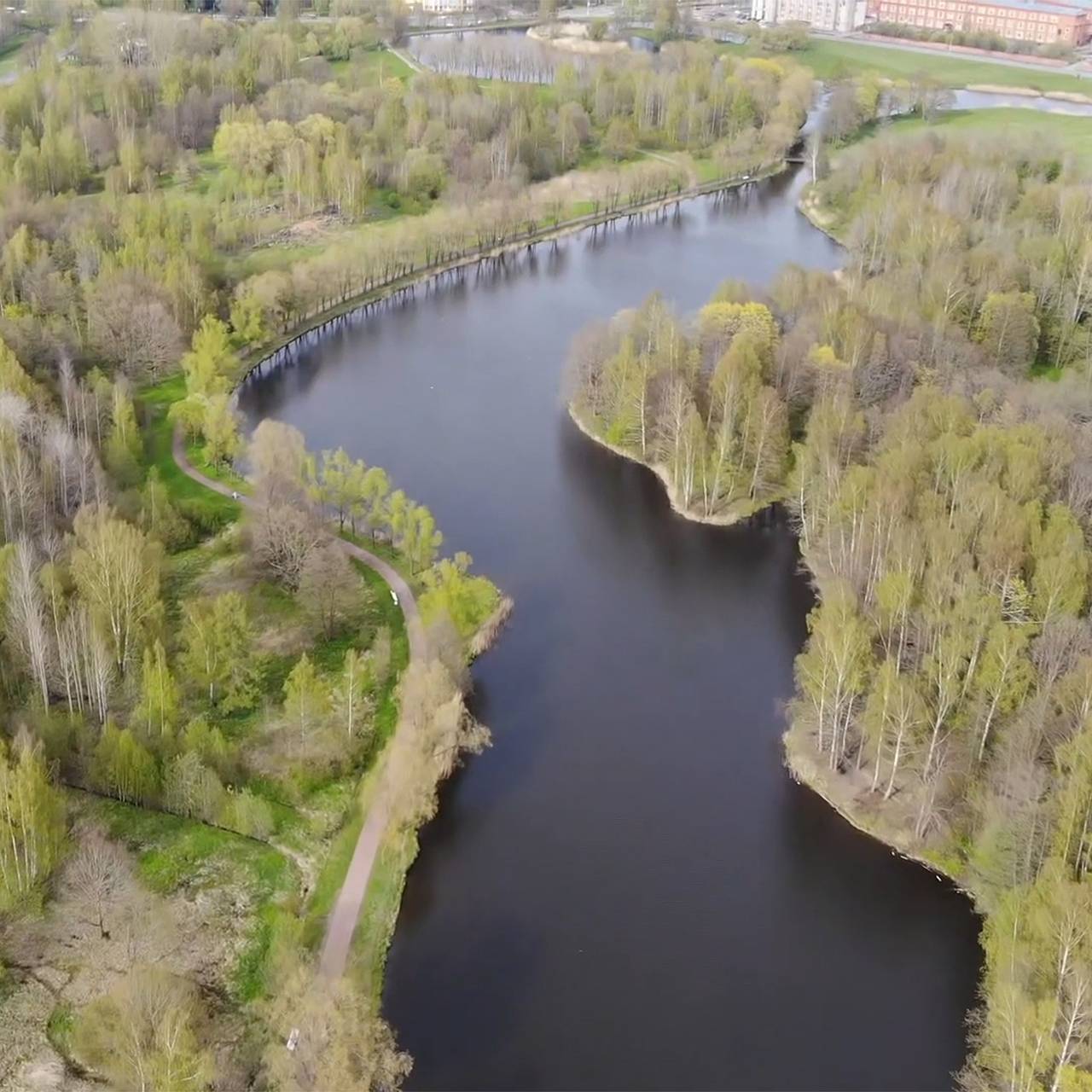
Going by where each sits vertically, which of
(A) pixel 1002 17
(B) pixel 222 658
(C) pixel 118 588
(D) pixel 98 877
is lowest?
(D) pixel 98 877

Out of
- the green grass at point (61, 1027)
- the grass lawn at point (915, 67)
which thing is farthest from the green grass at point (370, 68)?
the green grass at point (61, 1027)

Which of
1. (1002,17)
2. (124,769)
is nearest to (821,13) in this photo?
(1002,17)

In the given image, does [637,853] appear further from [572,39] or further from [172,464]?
[572,39]

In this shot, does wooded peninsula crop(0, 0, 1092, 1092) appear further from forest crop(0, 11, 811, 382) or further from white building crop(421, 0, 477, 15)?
white building crop(421, 0, 477, 15)

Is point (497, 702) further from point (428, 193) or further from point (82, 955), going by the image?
point (428, 193)

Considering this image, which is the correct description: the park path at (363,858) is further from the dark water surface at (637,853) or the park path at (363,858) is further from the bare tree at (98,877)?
the bare tree at (98,877)

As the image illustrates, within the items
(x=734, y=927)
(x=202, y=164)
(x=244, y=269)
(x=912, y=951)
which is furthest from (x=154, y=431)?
(x=202, y=164)

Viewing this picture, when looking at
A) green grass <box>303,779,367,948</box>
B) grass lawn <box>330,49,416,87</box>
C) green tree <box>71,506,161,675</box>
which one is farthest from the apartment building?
green grass <box>303,779,367,948</box>
